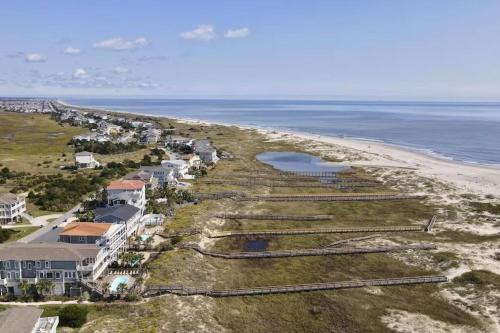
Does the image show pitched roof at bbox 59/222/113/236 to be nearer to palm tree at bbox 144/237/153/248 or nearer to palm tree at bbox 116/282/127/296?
palm tree at bbox 144/237/153/248

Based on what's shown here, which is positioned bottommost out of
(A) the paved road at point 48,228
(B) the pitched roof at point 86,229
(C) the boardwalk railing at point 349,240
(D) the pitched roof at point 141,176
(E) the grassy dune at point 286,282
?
(E) the grassy dune at point 286,282

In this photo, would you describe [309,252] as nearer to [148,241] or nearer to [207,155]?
[148,241]

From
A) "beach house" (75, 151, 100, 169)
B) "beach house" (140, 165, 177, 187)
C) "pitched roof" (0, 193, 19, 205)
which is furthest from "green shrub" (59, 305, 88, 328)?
"beach house" (75, 151, 100, 169)

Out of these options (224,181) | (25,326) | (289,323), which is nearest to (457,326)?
(289,323)

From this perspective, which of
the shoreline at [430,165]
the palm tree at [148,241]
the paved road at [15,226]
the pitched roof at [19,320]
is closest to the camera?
the pitched roof at [19,320]

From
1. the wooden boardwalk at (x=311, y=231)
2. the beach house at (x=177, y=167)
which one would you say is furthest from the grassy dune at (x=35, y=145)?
the wooden boardwalk at (x=311, y=231)

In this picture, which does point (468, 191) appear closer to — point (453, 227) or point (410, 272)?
point (453, 227)

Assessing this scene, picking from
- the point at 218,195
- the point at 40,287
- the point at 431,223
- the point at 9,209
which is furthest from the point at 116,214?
the point at 431,223

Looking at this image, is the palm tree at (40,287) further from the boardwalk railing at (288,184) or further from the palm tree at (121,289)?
the boardwalk railing at (288,184)
